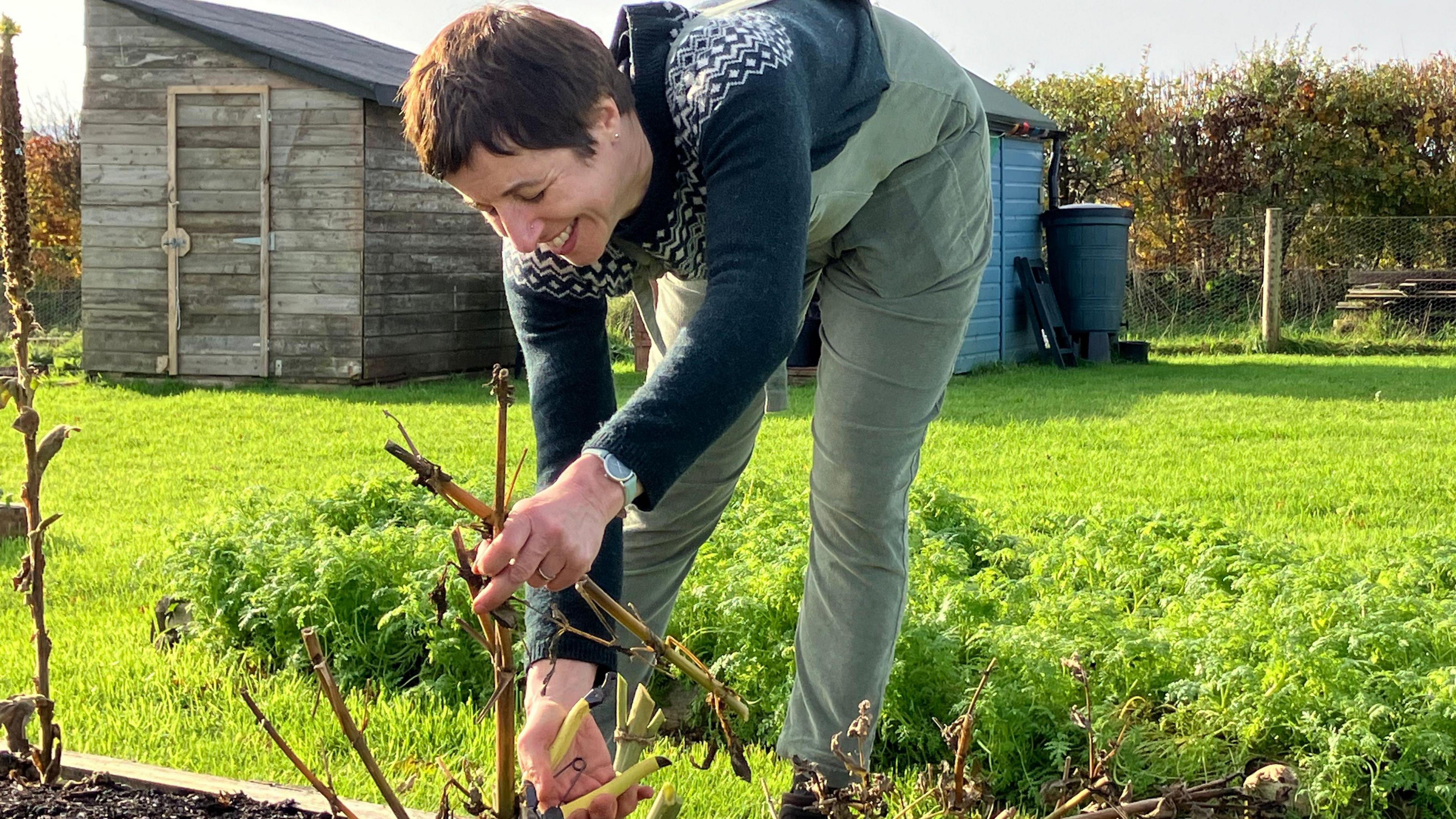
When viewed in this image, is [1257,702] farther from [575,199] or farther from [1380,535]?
[1380,535]

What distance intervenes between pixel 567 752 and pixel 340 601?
2571 mm

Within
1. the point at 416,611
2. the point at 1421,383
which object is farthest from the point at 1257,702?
the point at 1421,383

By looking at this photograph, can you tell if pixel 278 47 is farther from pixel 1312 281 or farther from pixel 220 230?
pixel 1312 281

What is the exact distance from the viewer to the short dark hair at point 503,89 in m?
1.65

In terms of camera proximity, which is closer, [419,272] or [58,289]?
[419,272]

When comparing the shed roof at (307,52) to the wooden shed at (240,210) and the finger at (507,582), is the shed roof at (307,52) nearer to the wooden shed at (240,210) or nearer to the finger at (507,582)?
the wooden shed at (240,210)

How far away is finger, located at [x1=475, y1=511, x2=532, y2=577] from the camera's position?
1.21m

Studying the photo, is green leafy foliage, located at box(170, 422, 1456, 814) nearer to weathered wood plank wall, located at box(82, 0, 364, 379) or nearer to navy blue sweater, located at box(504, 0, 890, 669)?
navy blue sweater, located at box(504, 0, 890, 669)

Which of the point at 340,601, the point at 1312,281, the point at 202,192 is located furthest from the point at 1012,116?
the point at 340,601

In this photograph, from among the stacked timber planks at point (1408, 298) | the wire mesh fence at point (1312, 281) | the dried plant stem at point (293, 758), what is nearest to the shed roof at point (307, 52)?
the wire mesh fence at point (1312, 281)

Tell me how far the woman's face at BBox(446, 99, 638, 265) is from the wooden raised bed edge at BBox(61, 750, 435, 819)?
1.03m

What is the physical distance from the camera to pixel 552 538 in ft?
4.17

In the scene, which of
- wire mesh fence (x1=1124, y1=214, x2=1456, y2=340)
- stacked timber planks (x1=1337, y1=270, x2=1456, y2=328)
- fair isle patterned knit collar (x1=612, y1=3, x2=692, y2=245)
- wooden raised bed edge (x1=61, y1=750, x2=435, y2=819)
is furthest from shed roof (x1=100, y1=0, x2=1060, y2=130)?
fair isle patterned knit collar (x1=612, y1=3, x2=692, y2=245)

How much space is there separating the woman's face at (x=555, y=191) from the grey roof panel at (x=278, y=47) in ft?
28.9
